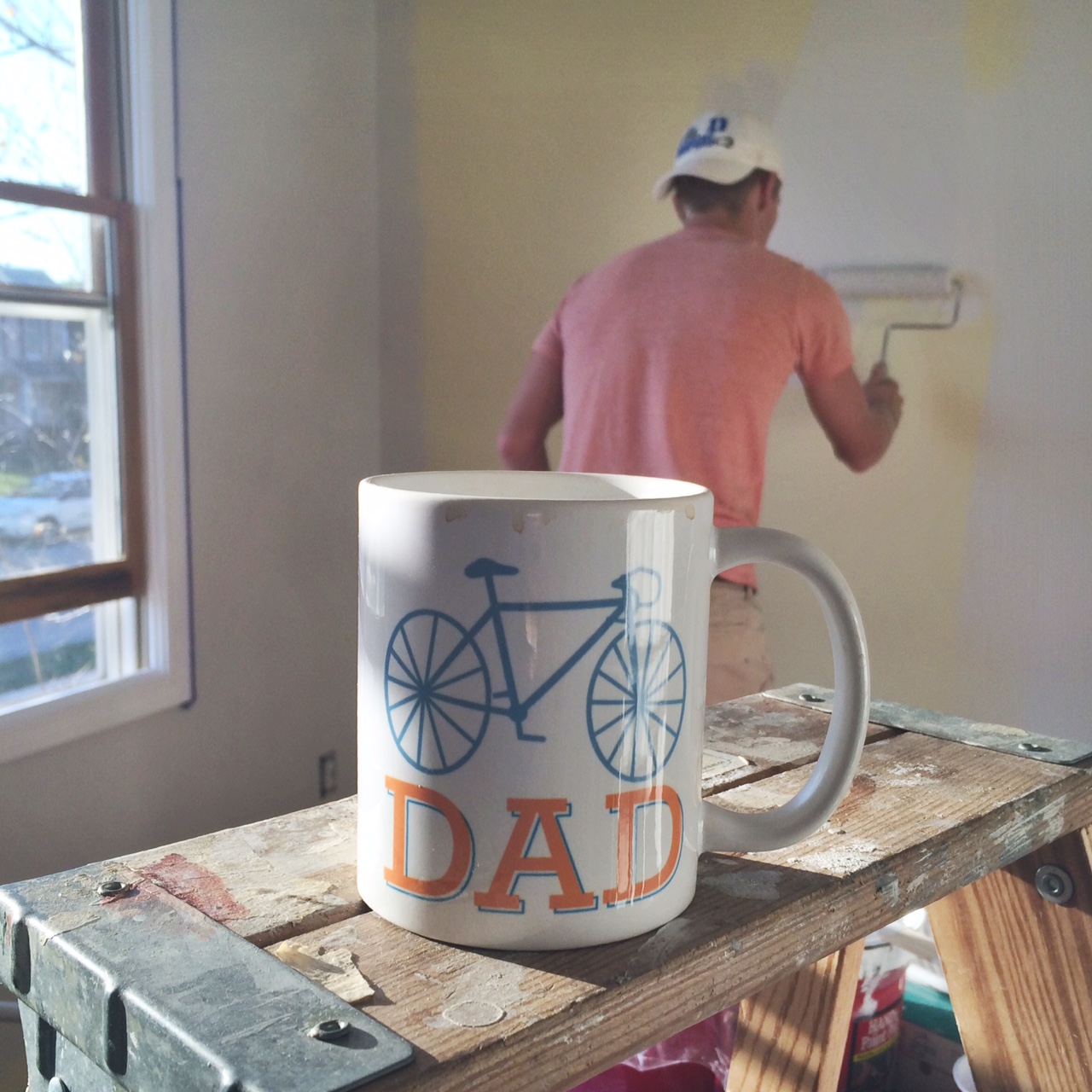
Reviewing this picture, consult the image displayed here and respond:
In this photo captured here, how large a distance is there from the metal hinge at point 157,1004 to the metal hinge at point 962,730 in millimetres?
354

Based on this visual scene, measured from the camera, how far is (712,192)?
1.70 m

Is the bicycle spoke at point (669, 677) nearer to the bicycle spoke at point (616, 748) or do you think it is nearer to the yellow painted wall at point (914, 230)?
the bicycle spoke at point (616, 748)

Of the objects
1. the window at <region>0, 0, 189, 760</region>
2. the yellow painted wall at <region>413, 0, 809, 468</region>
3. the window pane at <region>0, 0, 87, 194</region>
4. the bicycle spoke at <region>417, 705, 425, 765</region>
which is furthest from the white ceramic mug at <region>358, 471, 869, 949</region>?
the window pane at <region>0, 0, 87, 194</region>

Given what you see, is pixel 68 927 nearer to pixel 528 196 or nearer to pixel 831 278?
pixel 831 278

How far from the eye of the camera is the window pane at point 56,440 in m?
1.79

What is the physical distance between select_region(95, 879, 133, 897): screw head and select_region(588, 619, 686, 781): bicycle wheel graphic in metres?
0.22

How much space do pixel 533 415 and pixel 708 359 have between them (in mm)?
424

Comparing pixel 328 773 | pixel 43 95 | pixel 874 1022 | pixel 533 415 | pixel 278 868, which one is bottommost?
pixel 328 773

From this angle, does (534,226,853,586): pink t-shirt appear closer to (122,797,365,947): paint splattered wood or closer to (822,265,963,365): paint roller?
(822,265,963,365): paint roller

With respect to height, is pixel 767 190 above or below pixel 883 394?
above

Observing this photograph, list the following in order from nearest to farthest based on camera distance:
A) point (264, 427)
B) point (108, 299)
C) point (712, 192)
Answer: point (712, 192), point (108, 299), point (264, 427)

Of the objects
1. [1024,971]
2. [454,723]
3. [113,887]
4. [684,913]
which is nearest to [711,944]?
[684,913]

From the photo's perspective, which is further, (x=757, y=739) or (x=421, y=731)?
(x=757, y=739)

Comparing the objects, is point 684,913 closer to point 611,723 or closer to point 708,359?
point 611,723
